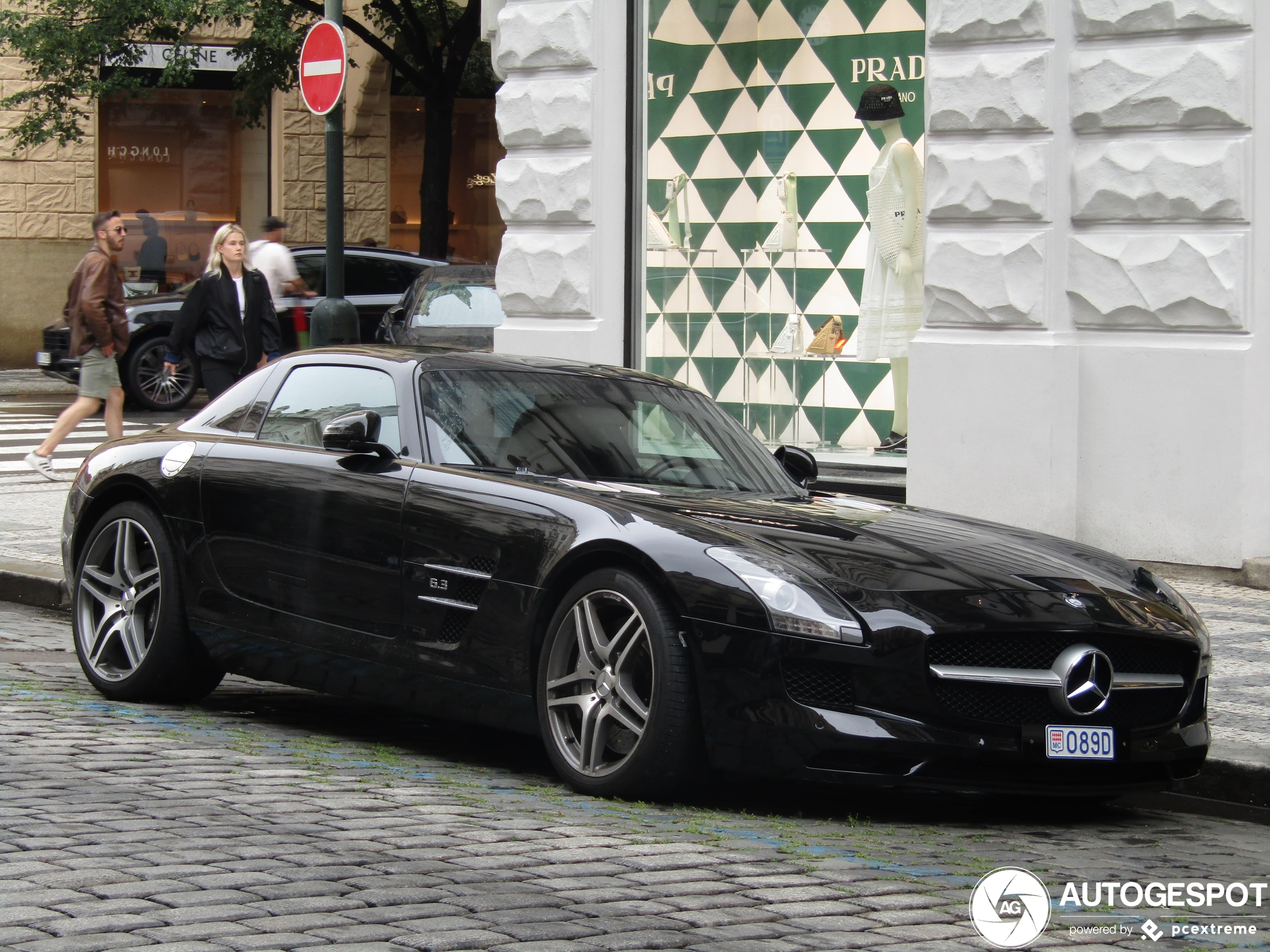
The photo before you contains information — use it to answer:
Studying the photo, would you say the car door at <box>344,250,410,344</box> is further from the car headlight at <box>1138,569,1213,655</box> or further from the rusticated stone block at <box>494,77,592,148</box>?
the car headlight at <box>1138,569,1213,655</box>

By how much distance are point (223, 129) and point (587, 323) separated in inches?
674

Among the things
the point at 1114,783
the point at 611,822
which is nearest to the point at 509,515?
the point at 611,822

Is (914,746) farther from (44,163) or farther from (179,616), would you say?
(44,163)

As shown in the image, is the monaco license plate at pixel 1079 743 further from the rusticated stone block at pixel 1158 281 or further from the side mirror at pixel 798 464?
the rusticated stone block at pixel 1158 281

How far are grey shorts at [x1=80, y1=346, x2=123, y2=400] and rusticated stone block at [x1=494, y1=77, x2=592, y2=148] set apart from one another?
343cm

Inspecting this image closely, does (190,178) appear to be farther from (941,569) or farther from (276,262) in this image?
(941,569)

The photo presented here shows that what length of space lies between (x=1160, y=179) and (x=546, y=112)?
437cm

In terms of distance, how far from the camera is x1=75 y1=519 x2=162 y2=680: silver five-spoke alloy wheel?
7137mm

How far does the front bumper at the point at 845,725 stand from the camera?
5141 mm

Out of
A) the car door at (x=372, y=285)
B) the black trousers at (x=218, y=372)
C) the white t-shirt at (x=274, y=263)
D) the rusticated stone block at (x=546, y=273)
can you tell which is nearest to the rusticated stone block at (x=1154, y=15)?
the rusticated stone block at (x=546, y=273)

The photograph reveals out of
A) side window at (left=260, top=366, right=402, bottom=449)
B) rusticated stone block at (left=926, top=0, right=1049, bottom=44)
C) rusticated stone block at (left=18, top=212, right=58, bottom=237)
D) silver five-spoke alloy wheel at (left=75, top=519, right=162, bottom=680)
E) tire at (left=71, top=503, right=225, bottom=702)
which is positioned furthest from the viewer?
rusticated stone block at (left=18, top=212, right=58, bottom=237)

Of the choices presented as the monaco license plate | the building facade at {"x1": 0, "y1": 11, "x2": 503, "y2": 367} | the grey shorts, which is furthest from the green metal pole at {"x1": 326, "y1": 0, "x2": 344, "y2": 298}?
the building facade at {"x1": 0, "y1": 11, "x2": 503, "y2": 367}

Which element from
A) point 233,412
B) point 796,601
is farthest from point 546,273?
point 796,601

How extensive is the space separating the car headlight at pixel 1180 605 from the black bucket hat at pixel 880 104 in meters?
7.18
